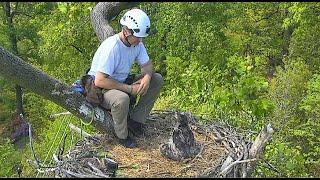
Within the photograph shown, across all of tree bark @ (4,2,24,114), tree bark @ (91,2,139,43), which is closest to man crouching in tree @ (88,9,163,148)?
tree bark @ (91,2,139,43)

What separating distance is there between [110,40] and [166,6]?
37.0ft

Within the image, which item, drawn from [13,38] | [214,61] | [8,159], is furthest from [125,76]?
[13,38]

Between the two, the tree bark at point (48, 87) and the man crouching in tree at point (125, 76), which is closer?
the tree bark at point (48, 87)

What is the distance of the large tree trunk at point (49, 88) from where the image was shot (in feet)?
14.9

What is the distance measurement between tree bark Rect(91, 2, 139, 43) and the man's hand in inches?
33.9

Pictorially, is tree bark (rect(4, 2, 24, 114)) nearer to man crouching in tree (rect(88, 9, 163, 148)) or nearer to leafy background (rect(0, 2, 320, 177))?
leafy background (rect(0, 2, 320, 177))

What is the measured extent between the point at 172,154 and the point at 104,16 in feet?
6.75

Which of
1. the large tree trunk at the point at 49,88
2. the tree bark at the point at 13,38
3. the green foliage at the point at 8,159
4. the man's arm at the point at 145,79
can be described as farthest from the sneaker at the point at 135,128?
the tree bark at the point at 13,38

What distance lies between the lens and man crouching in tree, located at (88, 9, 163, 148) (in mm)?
5180

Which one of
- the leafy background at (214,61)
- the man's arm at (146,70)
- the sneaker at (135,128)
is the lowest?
the leafy background at (214,61)

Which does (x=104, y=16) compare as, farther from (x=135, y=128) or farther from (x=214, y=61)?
(x=214, y=61)

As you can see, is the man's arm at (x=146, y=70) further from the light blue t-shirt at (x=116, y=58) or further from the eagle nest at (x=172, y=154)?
the eagle nest at (x=172, y=154)

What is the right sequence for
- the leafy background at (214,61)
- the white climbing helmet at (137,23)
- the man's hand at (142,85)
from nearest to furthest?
the white climbing helmet at (137,23)
the man's hand at (142,85)
the leafy background at (214,61)

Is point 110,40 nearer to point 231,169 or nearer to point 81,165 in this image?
point 81,165
